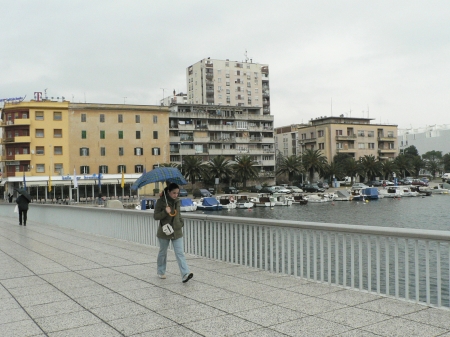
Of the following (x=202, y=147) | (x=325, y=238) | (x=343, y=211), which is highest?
(x=202, y=147)

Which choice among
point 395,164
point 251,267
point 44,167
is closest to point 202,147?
point 44,167

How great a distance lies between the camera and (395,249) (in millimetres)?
6180

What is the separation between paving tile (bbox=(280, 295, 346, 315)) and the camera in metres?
5.75

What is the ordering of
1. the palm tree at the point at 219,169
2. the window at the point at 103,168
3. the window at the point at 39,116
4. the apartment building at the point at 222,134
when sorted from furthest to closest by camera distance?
the apartment building at the point at 222,134
the palm tree at the point at 219,169
the window at the point at 103,168
the window at the point at 39,116

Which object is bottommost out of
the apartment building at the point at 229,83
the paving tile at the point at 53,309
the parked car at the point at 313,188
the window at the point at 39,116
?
the parked car at the point at 313,188

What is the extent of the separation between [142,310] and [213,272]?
8.54 ft

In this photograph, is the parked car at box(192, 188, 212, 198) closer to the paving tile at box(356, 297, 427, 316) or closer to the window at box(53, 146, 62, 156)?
the window at box(53, 146, 62, 156)

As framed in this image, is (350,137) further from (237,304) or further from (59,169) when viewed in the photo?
(237,304)

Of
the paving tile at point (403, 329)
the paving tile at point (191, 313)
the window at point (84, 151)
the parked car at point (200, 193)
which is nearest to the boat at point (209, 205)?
the parked car at point (200, 193)

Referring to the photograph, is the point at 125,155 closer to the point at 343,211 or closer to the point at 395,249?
the point at 343,211

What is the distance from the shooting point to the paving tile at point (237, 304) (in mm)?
5880

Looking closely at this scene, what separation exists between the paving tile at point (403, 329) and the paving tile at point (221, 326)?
1.25 metres

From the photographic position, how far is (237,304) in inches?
239

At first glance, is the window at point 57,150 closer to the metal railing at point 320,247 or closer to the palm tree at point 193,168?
the palm tree at point 193,168
